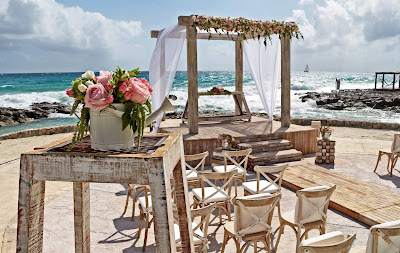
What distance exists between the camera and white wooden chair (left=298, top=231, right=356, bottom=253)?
2.33m

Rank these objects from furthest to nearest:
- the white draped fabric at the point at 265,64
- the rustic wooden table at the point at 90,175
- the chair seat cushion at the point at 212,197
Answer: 1. the white draped fabric at the point at 265,64
2. the chair seat cushion at the point at 212,197
3. the rustic wooden table at the point at 90,175

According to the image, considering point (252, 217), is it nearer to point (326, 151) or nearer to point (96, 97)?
point (96, 97)

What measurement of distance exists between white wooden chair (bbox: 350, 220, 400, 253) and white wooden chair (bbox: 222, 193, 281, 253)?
896 mm

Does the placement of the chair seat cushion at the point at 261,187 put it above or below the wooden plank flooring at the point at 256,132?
below

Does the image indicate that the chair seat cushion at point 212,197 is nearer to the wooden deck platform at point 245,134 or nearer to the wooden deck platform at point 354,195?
the wooden deck platform at point 354,195

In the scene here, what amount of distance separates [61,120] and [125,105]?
897 inches

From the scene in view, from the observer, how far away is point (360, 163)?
7555 mm

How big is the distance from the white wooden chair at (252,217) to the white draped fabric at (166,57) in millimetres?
5197

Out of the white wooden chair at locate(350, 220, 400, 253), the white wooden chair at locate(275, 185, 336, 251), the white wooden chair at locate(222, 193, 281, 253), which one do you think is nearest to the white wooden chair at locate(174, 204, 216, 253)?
the white wooden chair at locate(222, 193, 281, 253)

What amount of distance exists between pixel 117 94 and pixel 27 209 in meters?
0.68

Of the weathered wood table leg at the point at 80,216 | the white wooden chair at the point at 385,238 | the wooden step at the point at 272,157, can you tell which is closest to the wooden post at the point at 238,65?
the wooden step at the point at 272,157

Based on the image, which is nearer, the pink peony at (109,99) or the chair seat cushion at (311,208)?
the pink peony at (109,99)

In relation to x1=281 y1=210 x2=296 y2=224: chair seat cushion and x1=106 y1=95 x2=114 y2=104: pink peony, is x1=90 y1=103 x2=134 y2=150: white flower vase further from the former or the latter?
x1=281 y1=210 x2=296 y2=224: chair seat cushion

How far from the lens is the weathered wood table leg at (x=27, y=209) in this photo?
1.63 metres
